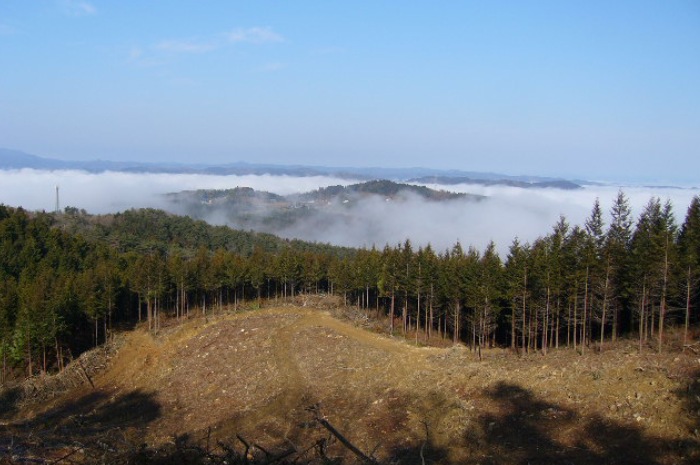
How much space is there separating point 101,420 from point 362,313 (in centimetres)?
3219

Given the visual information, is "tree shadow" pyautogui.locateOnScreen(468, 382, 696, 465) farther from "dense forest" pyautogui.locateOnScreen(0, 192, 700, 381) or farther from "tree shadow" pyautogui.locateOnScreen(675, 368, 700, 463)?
"dense forest" pyautogui.locateOnScreen(0, 192, 700, 381)

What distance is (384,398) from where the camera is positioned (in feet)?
81.0

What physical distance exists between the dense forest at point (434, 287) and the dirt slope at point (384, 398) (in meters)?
5.28

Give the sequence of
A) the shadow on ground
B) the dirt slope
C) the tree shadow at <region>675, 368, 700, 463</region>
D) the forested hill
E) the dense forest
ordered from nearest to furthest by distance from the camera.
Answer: the tree shadow at <region>675, 368, 700, 463</region>, the shadow on ground, the dirt slope, the dense forest, the forested hill

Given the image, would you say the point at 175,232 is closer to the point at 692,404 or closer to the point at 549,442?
the point at 549,442

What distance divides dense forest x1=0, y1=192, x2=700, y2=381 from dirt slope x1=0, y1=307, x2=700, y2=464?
5.28 meters

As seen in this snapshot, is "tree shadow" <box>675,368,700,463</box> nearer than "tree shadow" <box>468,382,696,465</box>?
Yes

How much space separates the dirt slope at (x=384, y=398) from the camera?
16.2 meters

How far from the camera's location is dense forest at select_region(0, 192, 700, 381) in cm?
3559

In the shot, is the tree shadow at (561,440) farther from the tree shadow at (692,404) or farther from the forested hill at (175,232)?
the forested hill at (175,232)

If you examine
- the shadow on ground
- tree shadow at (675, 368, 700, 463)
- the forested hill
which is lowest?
the forested hill

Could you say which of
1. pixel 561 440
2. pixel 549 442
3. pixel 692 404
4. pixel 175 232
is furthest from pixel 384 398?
pixel 175 232

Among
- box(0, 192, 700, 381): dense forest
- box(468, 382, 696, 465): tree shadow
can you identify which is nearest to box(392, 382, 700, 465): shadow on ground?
box(468, 382, 696, 465): tree shadow

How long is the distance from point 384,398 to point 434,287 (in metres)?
23.9
